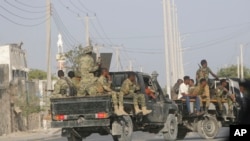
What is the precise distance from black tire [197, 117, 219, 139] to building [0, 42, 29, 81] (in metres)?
43.9

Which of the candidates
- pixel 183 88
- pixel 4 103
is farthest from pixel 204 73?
pixel 4 103

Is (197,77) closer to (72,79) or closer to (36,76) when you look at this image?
(72,79)

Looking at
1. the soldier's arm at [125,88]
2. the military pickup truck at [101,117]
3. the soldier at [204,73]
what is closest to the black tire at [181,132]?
the soldier at [204,73]

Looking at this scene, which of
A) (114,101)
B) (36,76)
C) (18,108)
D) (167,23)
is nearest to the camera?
(114,101)

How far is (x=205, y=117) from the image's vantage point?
19.3m

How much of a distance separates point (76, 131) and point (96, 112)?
124cm

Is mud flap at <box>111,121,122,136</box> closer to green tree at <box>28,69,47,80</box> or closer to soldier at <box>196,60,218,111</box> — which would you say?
soldier at <box>196,60,218,111</box>

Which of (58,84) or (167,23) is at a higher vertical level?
(167,23)

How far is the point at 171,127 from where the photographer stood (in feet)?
59.5

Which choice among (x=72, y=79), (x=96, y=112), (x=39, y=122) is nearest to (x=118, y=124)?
(x=96, y=112)

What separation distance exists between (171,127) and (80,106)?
3848mm

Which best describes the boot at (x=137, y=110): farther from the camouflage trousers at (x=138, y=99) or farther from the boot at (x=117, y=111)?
the boot at (x=117, y=111)

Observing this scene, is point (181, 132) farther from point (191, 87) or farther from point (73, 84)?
point (73, 84)

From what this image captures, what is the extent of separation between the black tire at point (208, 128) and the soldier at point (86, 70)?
4.68 m
